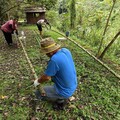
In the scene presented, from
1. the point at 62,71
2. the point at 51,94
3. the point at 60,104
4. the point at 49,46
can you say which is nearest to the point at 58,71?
the point at 62,71

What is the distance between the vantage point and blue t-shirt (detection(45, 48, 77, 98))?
3.61 m

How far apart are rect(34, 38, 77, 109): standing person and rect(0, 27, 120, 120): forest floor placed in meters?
0.51

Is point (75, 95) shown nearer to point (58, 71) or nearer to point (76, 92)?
point (76, 92)

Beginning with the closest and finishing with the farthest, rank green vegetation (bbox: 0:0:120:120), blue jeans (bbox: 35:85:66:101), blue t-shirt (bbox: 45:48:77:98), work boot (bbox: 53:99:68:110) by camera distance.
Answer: blue t-shirt (bbox: 45:48:77:98), blue jeans (bbox: 35:85:66:101), work boot (bbox: 53:99:68:110), green vegetation (bbox: 0:0:120:120)

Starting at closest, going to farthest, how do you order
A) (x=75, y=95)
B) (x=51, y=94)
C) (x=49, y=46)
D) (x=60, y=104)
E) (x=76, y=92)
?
(x=49, y=46) → (x=51, y=94) → (x=60, y=104) → (x=75, y=95) → (x=76, y=92)

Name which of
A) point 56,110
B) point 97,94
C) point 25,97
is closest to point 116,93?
point 97,94

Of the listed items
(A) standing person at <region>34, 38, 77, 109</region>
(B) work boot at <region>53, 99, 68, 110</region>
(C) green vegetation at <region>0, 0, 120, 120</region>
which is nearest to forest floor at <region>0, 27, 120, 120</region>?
(C) green vegetation at <region>0, 0, 120, 120</region>

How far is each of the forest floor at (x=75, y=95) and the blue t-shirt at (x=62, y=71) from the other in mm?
695

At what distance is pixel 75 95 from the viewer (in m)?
5.13

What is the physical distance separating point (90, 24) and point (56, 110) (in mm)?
11671

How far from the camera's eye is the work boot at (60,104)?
422 cm

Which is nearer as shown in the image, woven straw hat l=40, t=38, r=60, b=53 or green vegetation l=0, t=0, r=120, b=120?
woven straw hat l=40, t=38, r=60, b=53

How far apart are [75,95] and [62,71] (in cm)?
161

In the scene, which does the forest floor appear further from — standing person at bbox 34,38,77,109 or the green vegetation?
standing person at bbox 34,38,77,109
